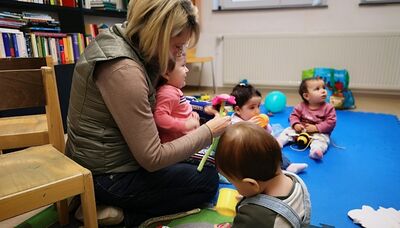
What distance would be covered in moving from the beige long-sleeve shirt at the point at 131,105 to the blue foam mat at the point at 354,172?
27.7 inches

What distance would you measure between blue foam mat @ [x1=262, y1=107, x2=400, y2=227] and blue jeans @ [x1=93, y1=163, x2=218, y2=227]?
0.45 metres

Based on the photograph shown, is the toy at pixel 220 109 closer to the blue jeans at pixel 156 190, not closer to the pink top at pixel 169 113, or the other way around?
the blue jeans at pixel 156 190

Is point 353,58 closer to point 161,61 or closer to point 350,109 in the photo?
point 350,109

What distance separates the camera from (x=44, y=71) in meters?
0.89

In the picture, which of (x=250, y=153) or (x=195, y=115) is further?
(x=195, y=115)

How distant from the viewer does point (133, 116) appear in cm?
86

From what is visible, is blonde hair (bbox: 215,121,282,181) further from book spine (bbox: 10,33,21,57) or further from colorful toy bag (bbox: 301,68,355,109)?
colorful toy bag (bbox: 301,68,355,109)

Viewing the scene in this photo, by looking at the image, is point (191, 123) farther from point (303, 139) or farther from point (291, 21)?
point (291, 21)

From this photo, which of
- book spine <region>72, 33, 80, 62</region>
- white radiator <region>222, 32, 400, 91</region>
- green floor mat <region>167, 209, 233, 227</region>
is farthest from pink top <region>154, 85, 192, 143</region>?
white radiator <region>222, 32, 400, 91</region>

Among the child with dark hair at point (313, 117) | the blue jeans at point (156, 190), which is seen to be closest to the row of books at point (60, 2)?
the blue jeans at point (156, 190)

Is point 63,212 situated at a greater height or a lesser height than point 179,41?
lesser

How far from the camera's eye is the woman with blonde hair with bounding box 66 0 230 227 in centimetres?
86

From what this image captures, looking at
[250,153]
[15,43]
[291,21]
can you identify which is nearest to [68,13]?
[15,43]

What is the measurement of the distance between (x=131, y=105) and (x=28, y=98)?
1.08 ft
